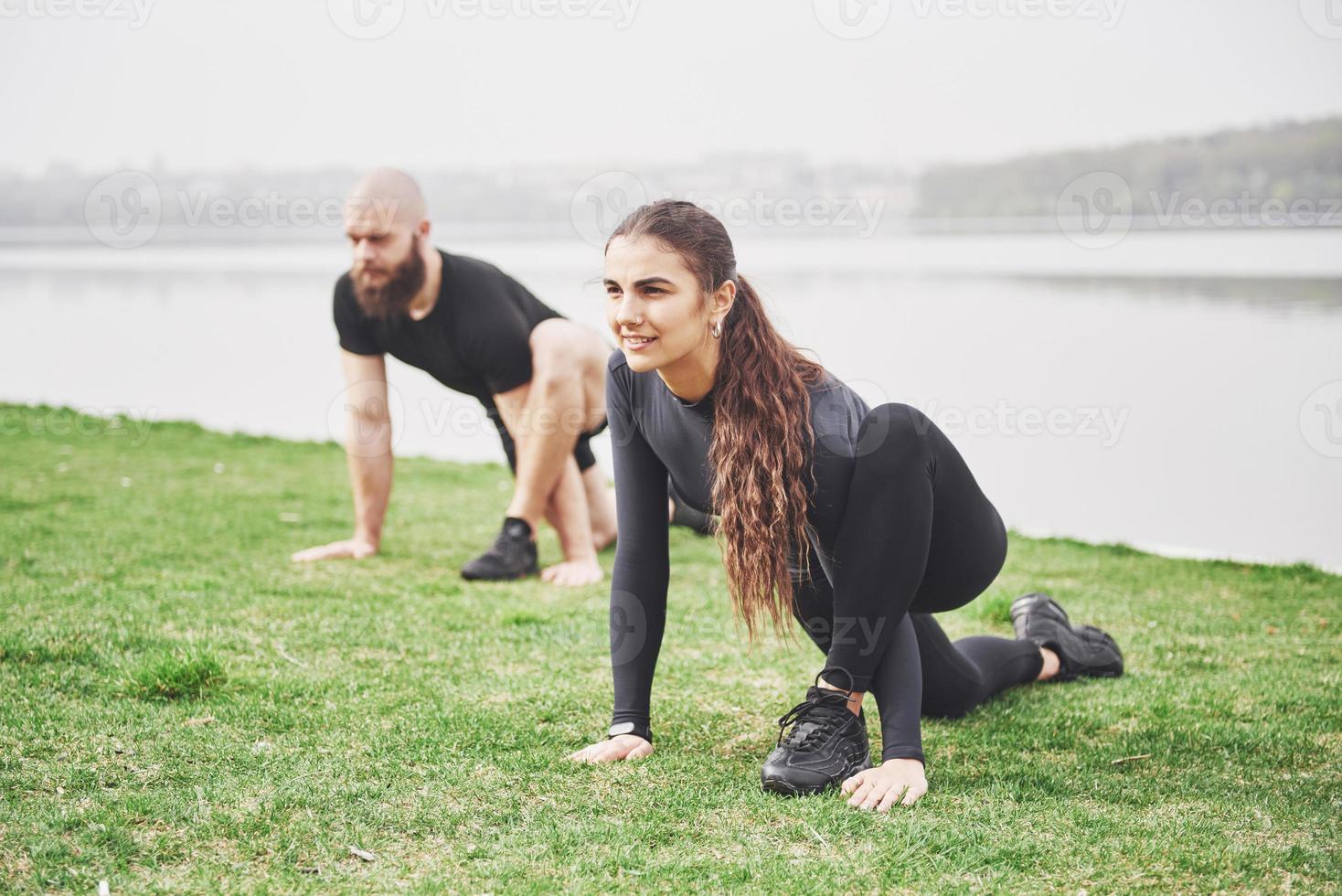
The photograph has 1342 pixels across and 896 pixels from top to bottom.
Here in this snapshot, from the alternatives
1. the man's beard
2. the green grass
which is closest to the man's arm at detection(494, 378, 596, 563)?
the green grass

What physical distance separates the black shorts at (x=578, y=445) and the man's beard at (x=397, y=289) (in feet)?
1.86

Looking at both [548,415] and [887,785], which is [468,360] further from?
[887,785]

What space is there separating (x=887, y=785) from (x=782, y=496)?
1.69 feet

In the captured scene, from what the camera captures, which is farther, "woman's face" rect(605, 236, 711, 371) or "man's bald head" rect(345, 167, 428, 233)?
"man's bald head" rect(345, 167, 428, 233)

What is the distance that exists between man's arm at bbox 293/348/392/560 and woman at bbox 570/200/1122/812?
211cm

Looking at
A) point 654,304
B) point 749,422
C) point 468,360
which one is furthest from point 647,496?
point 468,360

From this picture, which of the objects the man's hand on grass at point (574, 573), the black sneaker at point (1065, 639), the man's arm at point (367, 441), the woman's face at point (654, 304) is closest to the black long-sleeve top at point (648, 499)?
the woman's face at point (654, 304)

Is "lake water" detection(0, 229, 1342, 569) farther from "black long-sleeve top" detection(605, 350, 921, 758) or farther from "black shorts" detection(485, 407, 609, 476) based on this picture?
"black shorts" detection(485, 407, 609, 476)

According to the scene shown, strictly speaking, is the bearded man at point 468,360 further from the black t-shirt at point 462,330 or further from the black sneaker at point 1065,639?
the black sneaker at point 1065,639

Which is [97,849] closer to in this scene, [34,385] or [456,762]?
[456,762]

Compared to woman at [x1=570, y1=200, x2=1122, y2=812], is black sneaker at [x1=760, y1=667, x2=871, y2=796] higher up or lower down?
lower down

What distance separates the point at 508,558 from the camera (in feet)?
13.0

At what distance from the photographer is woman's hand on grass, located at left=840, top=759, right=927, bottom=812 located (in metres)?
2.01

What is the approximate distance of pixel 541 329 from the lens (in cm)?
416
